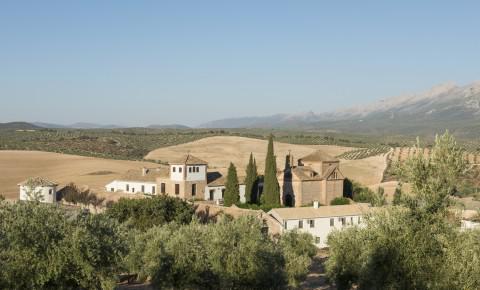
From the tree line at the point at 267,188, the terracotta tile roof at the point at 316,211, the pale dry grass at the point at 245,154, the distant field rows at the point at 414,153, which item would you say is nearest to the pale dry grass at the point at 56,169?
the pale dry grass at the point at 245,154

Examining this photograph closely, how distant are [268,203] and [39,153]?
2912 inches

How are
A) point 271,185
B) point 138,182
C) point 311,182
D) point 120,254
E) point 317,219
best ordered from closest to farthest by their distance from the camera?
point 120,254 → point 317,219 → point 271,185 → point 311,182 → point 138,182

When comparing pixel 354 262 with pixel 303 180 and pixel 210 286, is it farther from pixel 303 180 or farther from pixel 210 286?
pixel 303 180

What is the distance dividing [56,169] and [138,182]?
36.6 meters

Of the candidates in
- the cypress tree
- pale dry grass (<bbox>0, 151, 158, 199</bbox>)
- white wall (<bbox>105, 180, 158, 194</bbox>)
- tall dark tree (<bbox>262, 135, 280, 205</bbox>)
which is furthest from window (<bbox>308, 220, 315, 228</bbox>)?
pale dry grass (<bbox>0, 151, 158, 199</bbox>)

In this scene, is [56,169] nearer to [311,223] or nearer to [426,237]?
[311,223]

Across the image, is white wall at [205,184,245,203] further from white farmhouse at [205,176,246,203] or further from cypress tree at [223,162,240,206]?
cypress tree at [223,162,240,206]

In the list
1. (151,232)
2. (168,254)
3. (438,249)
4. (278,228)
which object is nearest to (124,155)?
(278,228)

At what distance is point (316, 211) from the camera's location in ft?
189

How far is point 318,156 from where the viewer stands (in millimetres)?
68688

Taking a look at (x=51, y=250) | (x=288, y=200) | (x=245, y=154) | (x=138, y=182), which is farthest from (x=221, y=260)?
(x=245, y=154)

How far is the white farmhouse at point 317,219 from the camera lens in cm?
5478

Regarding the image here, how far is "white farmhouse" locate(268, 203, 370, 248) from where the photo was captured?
180 feet

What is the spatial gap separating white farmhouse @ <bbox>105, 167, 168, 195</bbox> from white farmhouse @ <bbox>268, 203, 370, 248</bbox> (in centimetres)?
1888
